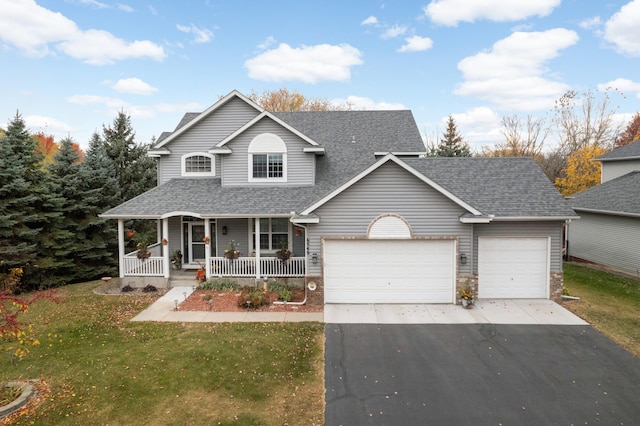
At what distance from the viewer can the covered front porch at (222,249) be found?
15.5m

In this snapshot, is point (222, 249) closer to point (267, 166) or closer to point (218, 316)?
point (267, 166)

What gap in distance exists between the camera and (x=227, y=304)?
43.8 feet

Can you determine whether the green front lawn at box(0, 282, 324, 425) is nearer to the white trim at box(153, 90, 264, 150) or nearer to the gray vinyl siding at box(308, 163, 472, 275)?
the gray vinyl siding at box(308, 163, 472, 275)

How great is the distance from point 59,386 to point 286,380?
4670 millimetres

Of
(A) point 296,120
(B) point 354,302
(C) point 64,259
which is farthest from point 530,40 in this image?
(C) point 64,259

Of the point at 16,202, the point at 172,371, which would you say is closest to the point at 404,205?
the point at 172,371

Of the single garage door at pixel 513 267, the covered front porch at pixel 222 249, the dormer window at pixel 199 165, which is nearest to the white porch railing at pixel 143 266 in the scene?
the covered front porch at pixel 222 249

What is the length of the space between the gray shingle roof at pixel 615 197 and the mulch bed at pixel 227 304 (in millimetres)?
16401

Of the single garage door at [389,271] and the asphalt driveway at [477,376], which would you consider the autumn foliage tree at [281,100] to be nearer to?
the single garage door at [389,271]

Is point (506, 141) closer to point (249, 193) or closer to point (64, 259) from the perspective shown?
point (249, 193)

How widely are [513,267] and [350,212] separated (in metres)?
6.43

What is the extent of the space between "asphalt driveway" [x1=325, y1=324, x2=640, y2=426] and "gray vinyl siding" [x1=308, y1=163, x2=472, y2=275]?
3.26 m

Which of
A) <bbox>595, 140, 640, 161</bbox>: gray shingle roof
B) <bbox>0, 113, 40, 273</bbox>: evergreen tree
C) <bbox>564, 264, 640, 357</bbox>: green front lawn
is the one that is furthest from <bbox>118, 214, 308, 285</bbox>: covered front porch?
<bbox>595, 140, 640, 161</bbox>: gray shingle roof

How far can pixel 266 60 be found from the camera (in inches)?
1912
